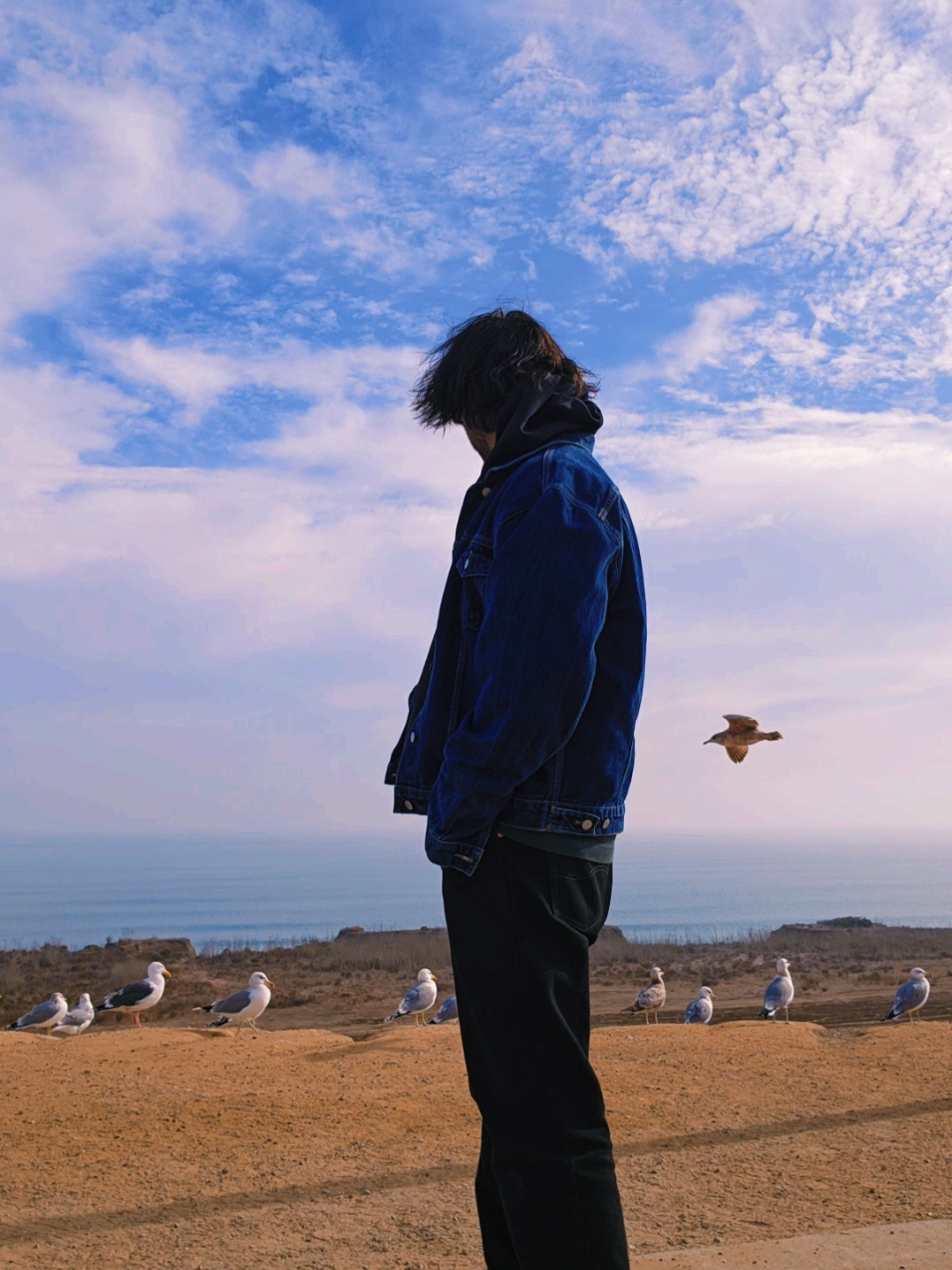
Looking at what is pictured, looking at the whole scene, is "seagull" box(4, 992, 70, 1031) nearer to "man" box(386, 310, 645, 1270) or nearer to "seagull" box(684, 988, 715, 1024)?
"seagull" box(684, 988, 715, 1024)

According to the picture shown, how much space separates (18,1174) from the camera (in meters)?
4.14

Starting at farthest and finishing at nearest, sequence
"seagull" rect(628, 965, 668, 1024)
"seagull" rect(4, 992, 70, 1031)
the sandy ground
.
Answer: "seagull" rect(628, 965, 668, 1024)
"seagull" rect(4, 992, 70, 1031)
the sandy ground

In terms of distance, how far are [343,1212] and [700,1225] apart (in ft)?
4.02

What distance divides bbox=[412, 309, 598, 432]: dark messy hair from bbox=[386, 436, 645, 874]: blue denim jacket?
0.21 m

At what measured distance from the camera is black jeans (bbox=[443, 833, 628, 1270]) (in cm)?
197

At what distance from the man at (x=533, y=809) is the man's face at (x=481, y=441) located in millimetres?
213

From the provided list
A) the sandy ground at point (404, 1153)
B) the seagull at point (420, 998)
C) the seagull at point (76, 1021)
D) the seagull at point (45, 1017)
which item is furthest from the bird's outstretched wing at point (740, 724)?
the seagull at point (45, 1017)

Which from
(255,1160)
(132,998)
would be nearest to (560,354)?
(255,1160)

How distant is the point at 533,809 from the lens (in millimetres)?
2041

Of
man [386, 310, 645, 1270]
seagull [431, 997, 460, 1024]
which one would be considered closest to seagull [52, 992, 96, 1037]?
seagull [431, 997, 460, 1024]

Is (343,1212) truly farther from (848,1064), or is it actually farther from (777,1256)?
(848,1064)

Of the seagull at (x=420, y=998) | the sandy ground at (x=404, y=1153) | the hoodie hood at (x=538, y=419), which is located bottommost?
the seagull at (x=420, y=998)

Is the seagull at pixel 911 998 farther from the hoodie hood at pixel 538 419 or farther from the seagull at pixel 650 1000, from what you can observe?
the hoodie hood at pixel 538 419

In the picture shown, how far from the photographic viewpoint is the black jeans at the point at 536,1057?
197 cm
